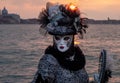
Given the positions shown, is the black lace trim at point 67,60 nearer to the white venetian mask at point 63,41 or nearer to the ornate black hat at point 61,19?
the white venetian mask at point 63,41

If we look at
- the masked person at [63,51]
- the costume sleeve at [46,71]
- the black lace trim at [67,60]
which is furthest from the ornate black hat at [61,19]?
the costume sleeve at [46,71]

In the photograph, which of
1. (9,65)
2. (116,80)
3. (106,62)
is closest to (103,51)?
(106,62)

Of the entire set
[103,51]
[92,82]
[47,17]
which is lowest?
[92,82]

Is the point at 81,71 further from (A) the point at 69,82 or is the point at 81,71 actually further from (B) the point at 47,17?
(B) the point at 47,17

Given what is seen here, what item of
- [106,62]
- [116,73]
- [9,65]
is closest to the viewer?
[106,62]

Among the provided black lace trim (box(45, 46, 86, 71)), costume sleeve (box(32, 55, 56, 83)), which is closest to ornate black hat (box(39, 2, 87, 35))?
black lace trim (box(45, 46, 86, 71))

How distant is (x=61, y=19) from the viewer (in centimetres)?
532

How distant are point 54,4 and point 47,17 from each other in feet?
0.51

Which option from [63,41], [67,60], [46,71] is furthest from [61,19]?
[46,71]

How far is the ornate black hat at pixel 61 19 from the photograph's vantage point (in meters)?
5.30

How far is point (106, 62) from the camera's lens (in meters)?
5.27

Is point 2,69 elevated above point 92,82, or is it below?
below

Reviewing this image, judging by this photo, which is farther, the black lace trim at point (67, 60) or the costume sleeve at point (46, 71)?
the black lace trim at point (67, 60)

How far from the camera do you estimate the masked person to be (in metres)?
5.24
